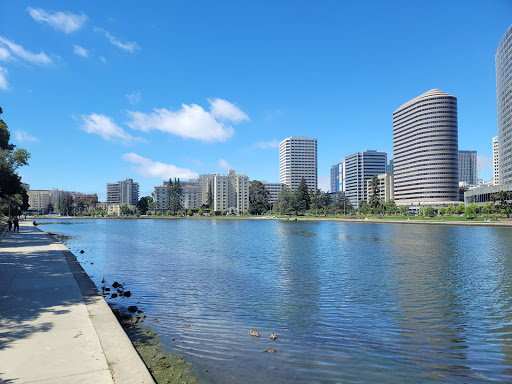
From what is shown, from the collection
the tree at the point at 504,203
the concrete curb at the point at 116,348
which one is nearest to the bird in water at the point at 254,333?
the concrete curb at the point at 116,348

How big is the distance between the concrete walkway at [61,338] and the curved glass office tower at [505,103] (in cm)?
17463

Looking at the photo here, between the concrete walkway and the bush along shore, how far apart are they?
38.5 inches

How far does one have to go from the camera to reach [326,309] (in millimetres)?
13812

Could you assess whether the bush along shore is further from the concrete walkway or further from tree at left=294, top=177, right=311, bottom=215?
tree at left=294, top=177, right=311, bottom=215

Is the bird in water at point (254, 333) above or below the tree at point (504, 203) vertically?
below

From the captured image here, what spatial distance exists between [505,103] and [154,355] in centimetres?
19020

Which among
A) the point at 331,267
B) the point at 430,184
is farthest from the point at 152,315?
the point at 430,184

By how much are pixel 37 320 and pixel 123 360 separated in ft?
13.2

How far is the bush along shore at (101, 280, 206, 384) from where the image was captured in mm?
7621

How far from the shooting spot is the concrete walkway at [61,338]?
6.14m

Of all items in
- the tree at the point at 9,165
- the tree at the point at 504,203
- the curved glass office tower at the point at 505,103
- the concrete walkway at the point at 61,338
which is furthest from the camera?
the curved glass office tower at the point at 505,103

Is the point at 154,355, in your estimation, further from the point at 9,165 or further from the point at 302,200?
the point at 302,200

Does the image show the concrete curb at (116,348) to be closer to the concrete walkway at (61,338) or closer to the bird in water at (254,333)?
the concrete walkway at (61,338)

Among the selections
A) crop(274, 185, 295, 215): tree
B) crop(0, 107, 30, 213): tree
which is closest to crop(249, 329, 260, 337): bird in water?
crop(0, 107, 30, 213): tree
